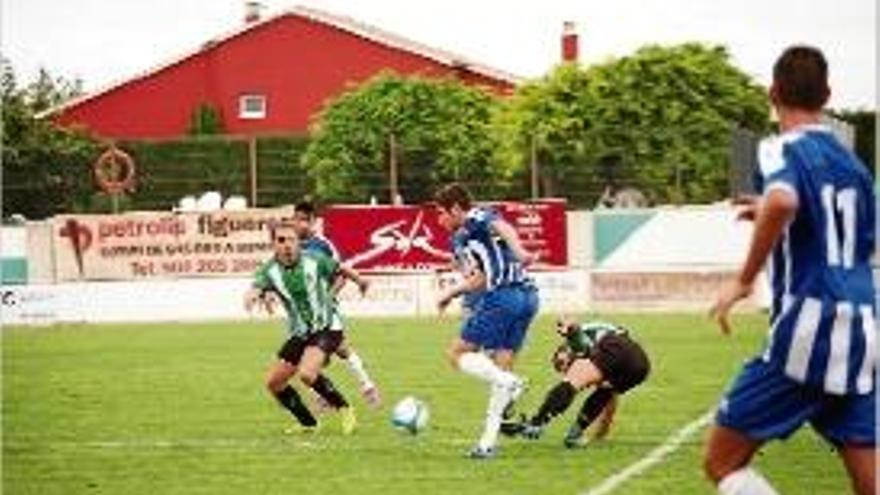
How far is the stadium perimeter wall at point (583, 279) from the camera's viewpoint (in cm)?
3253

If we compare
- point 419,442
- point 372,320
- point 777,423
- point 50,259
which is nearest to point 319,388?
point 419,442

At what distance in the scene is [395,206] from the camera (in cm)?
3344

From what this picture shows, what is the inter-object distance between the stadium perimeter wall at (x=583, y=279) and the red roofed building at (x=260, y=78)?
32845 millimetres

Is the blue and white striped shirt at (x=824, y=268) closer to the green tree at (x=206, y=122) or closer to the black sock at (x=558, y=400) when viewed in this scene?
the black sock at (x=558, y=400)

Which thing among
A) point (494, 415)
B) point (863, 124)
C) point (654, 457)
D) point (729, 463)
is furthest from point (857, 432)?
point (863, 124)

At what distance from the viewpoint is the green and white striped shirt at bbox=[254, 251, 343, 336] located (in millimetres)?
16094

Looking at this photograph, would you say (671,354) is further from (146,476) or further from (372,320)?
(146,476)

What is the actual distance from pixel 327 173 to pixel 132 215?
3257 mm

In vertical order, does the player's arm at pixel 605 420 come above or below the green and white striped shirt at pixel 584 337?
below

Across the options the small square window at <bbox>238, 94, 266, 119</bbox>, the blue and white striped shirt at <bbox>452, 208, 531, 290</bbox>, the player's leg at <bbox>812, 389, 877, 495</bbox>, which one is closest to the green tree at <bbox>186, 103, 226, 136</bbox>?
the small square window at <bbox>238, 94, 266, 119</bbox>

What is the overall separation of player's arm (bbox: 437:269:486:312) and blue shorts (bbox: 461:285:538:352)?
277mm

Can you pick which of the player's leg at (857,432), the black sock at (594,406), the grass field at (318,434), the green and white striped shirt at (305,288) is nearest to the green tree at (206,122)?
the grass field at (318,434)

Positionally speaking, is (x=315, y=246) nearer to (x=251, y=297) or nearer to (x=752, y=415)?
(x=251, y=297)

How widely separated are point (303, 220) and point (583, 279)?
16.5 meters
